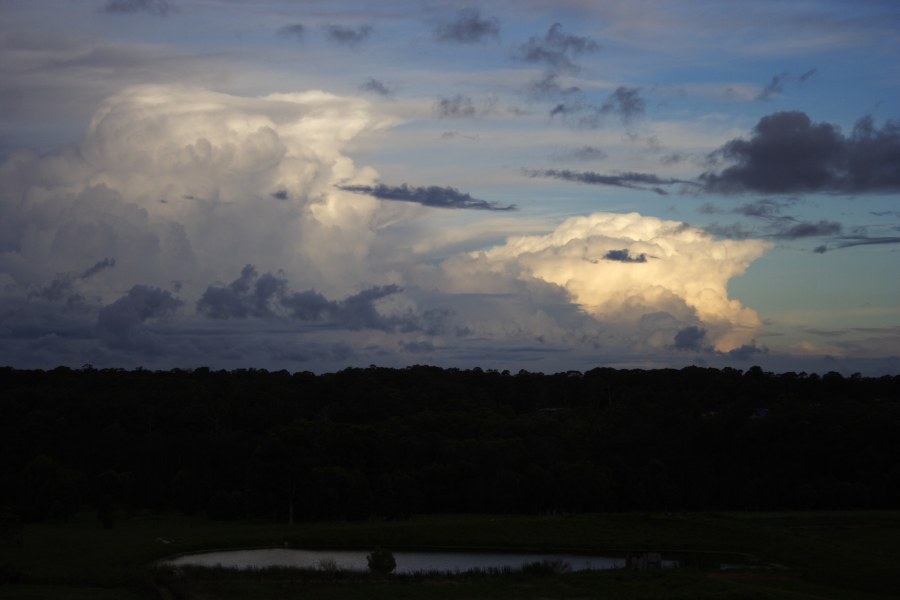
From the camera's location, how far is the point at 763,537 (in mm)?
64688

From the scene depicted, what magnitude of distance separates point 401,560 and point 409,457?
31.7m

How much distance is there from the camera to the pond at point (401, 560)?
57406 millimetres

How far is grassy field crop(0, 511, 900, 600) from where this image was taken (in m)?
44.8

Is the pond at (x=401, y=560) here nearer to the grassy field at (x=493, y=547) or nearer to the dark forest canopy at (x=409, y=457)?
the grassy field at (x=493, y=547)

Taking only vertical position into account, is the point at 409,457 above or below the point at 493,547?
above

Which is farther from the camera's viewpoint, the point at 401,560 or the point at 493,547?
the point at 493,547

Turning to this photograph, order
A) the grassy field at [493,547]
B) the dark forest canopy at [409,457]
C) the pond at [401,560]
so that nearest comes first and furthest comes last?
the grassy field at [493,547] < the pond at [401,560] < the dark forest canopy at [409,457]

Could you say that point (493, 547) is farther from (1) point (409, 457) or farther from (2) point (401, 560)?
(1) point (409, 457)

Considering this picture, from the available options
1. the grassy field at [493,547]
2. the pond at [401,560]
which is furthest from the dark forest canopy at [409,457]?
the pond at [401,560]

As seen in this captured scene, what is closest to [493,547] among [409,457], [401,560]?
[401,560]

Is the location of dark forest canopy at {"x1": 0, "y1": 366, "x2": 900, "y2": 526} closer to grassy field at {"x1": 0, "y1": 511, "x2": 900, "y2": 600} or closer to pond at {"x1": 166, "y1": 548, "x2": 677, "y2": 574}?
grassy field at {"x1": 0, "y1": 511, "x2": 900, "y2": 600}

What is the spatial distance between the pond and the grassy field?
199 centimetres

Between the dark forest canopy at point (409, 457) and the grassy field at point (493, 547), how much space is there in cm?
401

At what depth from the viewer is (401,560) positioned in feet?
202
